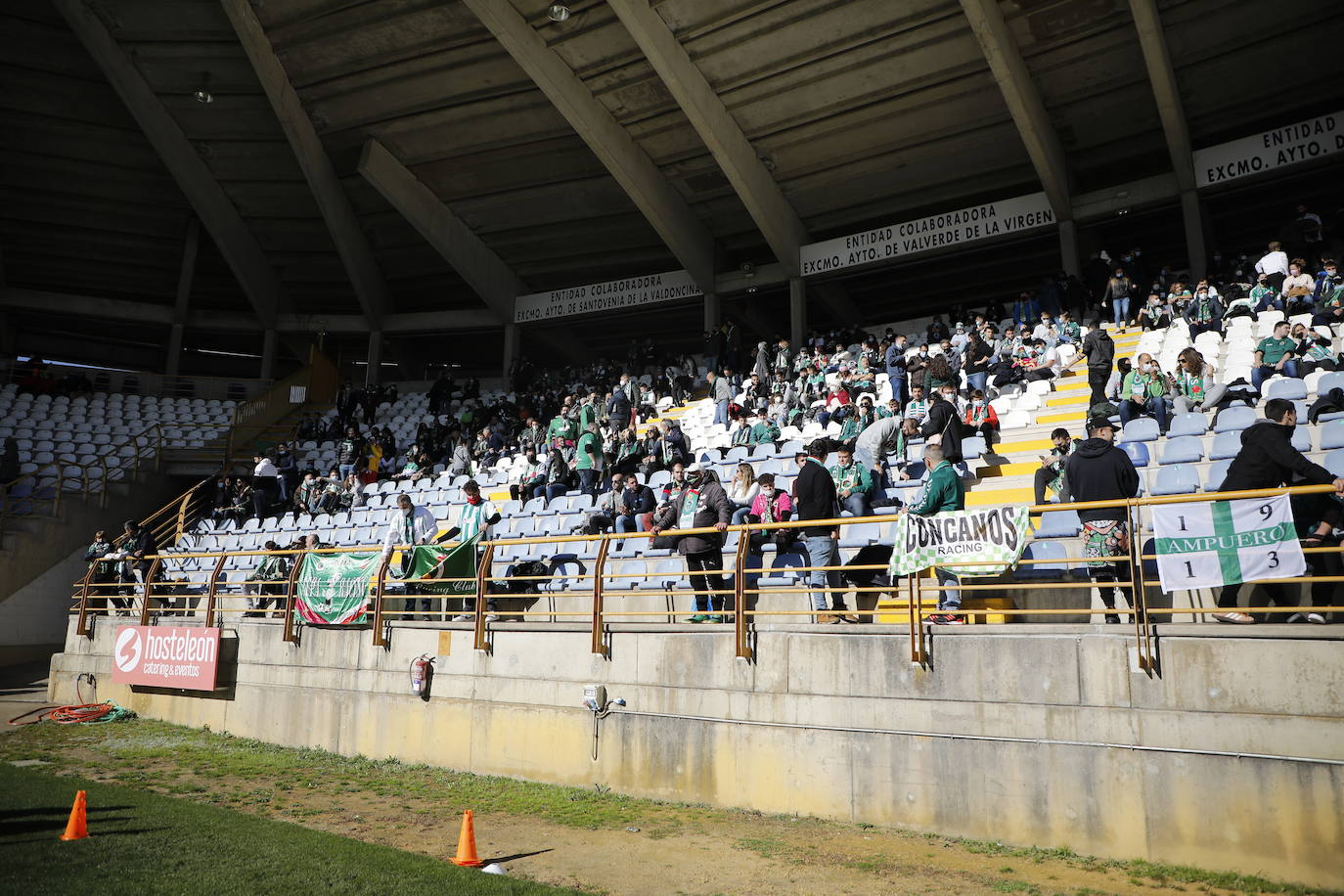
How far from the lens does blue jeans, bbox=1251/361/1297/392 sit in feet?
39.0

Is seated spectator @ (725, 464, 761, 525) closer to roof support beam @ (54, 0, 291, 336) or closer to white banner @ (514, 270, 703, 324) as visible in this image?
white banner @ (514, 270, 703, 324)

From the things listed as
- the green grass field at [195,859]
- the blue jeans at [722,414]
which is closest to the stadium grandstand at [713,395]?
the blue jeans at [722,414]

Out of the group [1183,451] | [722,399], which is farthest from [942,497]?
[722,399]

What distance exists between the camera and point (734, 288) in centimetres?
2620

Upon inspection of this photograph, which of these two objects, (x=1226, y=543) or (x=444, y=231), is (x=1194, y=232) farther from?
(x=444, y=231)

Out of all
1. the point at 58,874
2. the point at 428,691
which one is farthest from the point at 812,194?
the point at 58,874

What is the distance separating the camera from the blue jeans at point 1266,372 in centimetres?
1190

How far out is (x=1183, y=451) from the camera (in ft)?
34.3

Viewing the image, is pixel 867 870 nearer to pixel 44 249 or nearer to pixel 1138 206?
pixel 1138 206

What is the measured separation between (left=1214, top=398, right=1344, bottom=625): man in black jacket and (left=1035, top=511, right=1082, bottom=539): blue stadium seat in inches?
80.0

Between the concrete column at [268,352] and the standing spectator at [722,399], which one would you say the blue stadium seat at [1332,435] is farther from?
the concrete column at [268,352]

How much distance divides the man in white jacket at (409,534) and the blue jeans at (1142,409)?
30.2 feet

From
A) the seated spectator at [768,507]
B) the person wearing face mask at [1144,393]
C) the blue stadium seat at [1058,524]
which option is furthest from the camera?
the person wearing face mask at [1144,393]

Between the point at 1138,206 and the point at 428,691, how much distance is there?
18490mm
